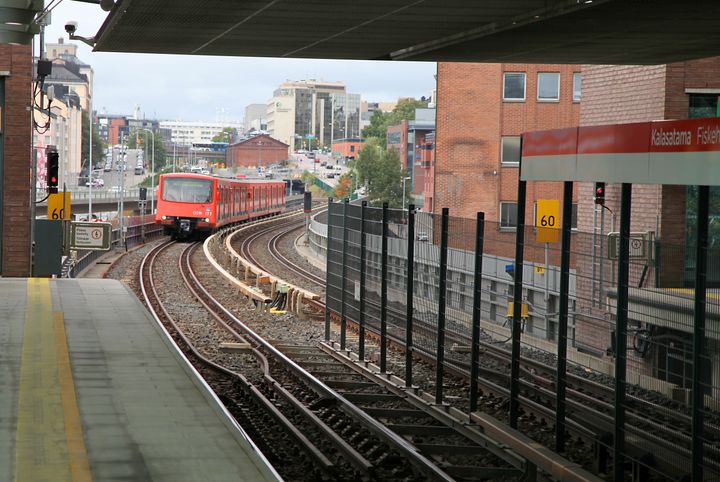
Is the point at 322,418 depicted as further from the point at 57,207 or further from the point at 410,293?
the point at 57,207

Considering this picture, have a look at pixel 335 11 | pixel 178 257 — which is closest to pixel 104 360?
pixel 335 11

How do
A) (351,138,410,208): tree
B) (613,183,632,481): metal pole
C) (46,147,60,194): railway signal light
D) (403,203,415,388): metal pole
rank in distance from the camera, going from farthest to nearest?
(351,138,410,208): tree, (46,147,60,194): railway signal light, (403,203,415,388): metal pole, (613,183,632,481): metal pole

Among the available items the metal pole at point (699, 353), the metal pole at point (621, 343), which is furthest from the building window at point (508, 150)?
the metal pole at point (699, 353)

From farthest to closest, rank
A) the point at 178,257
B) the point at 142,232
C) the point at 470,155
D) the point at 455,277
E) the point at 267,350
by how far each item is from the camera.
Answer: the point at 142,232, the point at 470,155, the point at 178,257, the point at 267,350, the point at 455,277

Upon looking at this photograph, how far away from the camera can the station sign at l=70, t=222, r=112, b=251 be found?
21.5m

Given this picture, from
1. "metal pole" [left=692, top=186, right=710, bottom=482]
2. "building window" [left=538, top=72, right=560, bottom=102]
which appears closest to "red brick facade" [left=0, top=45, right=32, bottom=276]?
"metal pole" [left=692, top=186, right=710, bottom=482]

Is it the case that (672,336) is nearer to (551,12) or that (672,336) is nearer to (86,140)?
(551,12)

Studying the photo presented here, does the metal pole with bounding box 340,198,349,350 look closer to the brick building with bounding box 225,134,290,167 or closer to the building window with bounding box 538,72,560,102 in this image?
the building window with bounding box 538,72,560,102

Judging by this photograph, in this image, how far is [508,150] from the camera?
3912 centimetres

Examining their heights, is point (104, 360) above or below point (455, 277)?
below

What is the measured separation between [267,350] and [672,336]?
9.35m

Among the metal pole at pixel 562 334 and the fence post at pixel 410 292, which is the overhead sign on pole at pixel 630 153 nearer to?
the metal pole at pixel 562 334

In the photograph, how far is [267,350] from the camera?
50.3 ft

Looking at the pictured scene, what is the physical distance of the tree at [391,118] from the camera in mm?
157625
